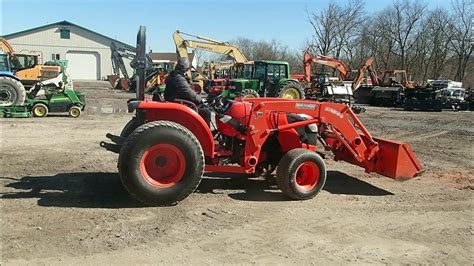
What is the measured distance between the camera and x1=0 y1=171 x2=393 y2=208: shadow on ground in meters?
5.76

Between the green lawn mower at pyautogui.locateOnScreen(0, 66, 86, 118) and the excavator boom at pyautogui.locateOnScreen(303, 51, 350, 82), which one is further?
the excavator boom at pyautogui.locateOnScreen(303, 51, 350, 82)

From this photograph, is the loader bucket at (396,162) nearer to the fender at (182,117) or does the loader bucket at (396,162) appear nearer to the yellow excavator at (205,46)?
the fender at (182,117)

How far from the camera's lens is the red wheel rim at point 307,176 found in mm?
6199

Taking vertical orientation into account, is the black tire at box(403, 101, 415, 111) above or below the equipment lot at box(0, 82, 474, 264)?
above

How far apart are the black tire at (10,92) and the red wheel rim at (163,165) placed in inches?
458

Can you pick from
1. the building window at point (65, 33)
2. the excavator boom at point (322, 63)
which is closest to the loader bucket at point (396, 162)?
the excavator boom at point (322, 63)

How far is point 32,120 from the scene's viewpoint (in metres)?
14.3

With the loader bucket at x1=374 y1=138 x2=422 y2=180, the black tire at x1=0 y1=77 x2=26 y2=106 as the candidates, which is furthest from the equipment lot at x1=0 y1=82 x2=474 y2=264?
the black tire at x1=0 y1=77 x2=26 y2=106

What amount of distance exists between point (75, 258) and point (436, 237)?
11.4 feet

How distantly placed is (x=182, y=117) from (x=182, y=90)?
0.42 meters

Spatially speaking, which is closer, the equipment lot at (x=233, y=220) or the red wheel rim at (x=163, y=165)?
the equipment lot at (x=233, y=220)

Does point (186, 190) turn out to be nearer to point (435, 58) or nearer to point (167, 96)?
point (167, 96)

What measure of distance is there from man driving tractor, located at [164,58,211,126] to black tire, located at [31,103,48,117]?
10.5m

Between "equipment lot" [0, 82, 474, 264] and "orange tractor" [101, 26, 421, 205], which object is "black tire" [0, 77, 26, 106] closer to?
"equipment lot" [0, 82, 474, 264]
